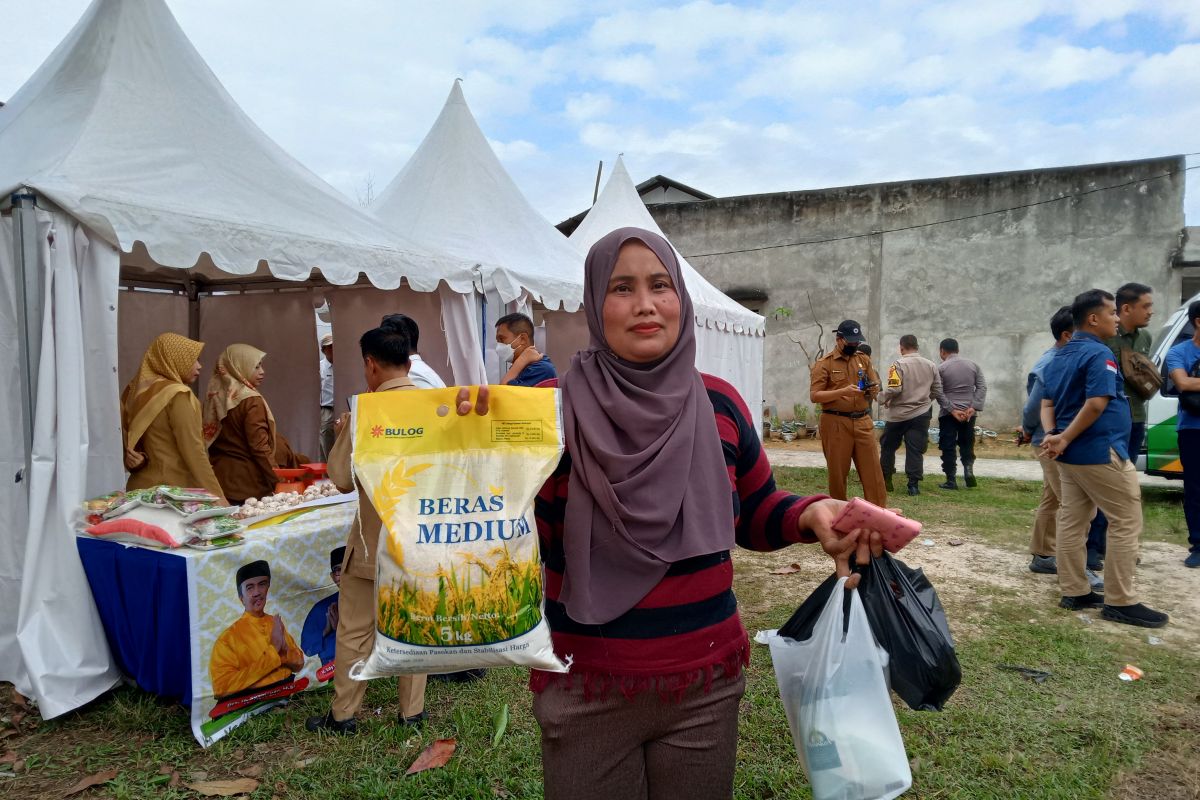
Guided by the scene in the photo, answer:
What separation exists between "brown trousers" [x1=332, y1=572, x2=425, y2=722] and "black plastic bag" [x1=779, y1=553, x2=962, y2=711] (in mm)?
2099

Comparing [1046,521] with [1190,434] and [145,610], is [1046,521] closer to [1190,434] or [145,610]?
A: [1190,434]

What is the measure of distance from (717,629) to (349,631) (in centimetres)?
220

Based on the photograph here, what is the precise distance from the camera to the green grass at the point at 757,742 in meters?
2.65

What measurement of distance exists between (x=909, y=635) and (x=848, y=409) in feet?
16.7

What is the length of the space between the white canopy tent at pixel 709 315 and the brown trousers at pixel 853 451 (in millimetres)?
2350

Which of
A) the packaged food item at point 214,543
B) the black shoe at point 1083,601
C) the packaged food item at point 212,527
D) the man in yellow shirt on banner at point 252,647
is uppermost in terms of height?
the packaged food item at point 212,527

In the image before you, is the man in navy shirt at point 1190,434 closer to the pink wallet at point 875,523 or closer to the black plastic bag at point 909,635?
the black plastic bag at point 909,635

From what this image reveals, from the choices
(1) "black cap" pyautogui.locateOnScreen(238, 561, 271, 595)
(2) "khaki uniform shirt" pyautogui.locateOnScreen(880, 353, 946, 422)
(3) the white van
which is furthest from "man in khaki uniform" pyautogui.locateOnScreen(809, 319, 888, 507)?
(1) "black cap" pyautogui.locateOnScreen(238, 561, 271, 595)

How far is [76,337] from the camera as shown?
329 cm

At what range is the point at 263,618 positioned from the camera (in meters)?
3.18

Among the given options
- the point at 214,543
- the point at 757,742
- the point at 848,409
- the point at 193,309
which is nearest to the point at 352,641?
the point at 214,543

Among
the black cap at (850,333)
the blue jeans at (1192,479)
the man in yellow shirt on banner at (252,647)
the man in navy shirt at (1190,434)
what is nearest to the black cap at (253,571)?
the man in yellow shirt on banner at (252,647)

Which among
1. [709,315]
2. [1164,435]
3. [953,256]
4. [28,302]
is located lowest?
[1164,435]

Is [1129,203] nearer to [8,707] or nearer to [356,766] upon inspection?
[356,766]
